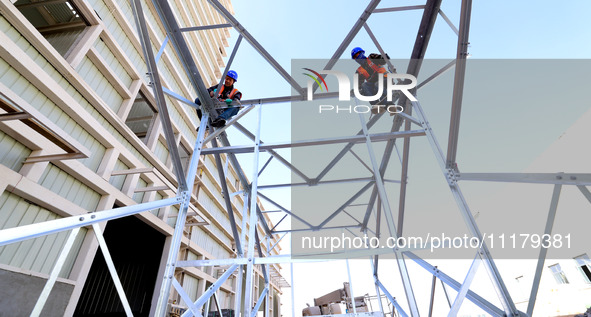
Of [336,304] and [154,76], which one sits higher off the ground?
[154,76]

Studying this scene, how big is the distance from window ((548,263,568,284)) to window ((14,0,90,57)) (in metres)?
25.4

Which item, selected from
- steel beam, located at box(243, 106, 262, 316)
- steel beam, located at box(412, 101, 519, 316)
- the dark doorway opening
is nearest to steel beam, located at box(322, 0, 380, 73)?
steel beam, located at box(412, 101, 519, 316)

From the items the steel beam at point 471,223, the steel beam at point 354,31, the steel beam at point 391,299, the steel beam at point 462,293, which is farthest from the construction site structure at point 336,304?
the steel beam at point 354,31

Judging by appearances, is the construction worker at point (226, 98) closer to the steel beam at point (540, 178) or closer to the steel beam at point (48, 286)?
the steel beam at point (48, 286)

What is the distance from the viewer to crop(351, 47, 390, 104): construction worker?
536 cm

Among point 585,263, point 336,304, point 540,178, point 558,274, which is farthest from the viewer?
point 558,274

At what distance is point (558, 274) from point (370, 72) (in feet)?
65.4

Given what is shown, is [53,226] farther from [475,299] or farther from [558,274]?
[558,274]

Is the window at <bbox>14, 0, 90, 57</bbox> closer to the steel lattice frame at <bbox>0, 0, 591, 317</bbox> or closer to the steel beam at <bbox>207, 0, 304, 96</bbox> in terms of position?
the steel lattice frame at <bbox>0, 0, 591, 317</bbox>

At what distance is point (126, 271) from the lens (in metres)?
9.19

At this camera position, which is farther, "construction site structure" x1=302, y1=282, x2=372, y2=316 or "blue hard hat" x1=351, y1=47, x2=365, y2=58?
"construction site structure" x1=302, y1=282, x2=372, y2=316

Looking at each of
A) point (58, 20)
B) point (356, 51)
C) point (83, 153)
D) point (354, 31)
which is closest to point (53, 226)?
point (83, 153)

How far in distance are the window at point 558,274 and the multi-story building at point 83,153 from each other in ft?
65.7

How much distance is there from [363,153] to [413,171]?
292cm
